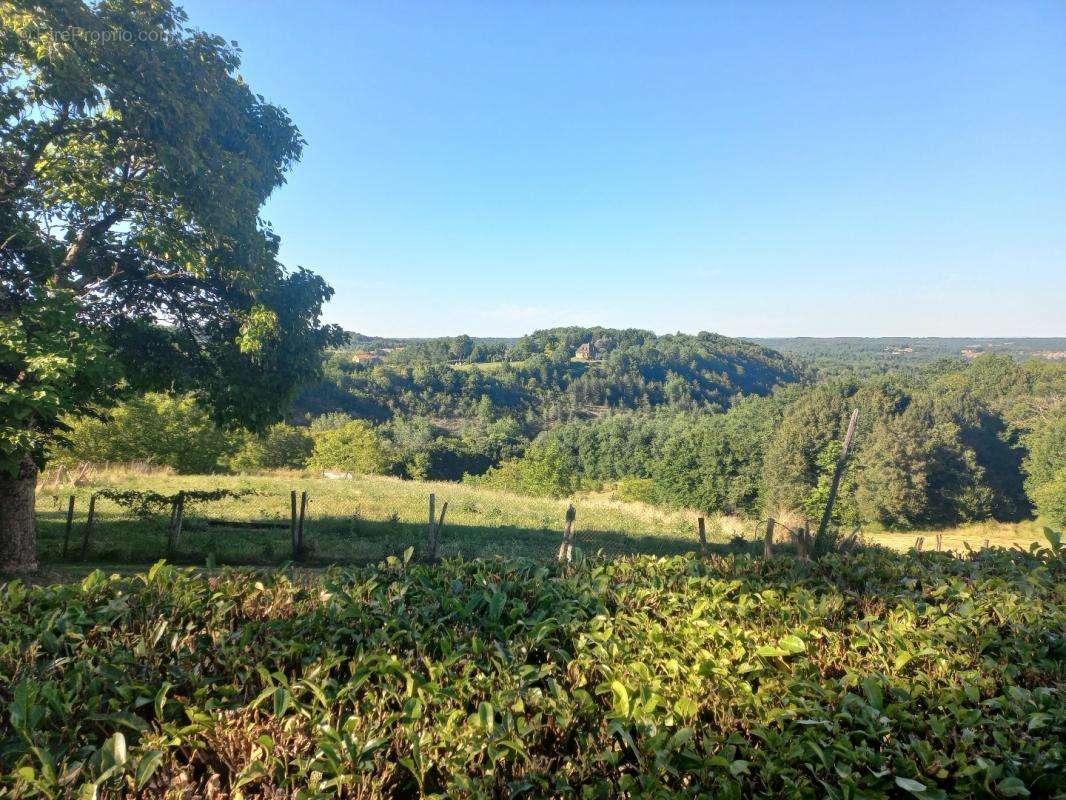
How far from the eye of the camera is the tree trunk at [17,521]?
29.4 ft

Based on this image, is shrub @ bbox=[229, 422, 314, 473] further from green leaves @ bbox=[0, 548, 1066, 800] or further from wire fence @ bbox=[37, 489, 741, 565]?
green leaves @ bbox=[0, 548, 1066, 800]

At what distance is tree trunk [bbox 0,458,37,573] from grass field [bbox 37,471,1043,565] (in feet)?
4.78

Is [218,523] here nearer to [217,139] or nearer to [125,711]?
[217,139]

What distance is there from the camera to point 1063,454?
155 feet

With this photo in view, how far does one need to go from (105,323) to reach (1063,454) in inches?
2627

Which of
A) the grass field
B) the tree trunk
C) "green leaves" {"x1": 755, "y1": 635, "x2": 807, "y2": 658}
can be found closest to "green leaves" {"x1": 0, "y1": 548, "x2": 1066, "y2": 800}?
"green leaves" {"x1": 755, "y1": 635, "x2": 807, "y2": 658}

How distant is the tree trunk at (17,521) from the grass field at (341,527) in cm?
146

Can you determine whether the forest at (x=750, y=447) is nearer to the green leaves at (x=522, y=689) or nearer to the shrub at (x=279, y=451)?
the shrub at (x=279, y=451)

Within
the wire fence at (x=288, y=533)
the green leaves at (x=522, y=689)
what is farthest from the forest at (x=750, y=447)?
the green leaves at (x=522, y=689)

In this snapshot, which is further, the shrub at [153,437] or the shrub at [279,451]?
the shrub at [279,451]

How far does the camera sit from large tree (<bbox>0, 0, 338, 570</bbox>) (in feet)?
23.8

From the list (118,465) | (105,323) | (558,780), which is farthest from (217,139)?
(118,465)

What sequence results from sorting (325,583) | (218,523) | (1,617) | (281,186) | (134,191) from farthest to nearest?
1. (218,523)
2. (281,186)
3. (134,191)
4. (325,583)
5. (1,617)

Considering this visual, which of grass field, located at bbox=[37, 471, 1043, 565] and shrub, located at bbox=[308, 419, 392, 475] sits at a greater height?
grass field, located at bbox=[37, 471, 1043, 565]
